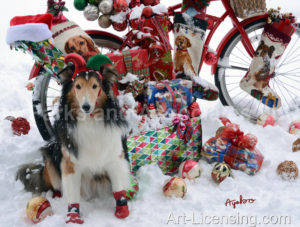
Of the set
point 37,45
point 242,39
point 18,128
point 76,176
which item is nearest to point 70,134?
point 76,176

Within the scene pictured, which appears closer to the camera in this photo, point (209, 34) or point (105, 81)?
point (105, 81)

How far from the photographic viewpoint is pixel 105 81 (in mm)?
1254

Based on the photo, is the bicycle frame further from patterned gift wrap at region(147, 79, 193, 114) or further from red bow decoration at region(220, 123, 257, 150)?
red bow decoration at region(220, 123, 257, 150)

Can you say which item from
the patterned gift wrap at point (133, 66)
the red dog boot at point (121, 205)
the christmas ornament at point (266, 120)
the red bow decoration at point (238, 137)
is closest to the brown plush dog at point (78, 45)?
the patterned gift wrap at point (133, 66)

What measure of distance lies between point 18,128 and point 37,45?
763 mm

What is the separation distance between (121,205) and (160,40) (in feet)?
3.91

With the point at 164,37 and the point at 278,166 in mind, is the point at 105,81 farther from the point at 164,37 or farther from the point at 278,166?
the point at 278,166

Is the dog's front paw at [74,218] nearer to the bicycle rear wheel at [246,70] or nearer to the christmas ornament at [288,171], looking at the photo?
the christmas ornament at [288,171]

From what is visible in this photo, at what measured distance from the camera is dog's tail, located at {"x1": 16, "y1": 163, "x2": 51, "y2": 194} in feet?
4.98

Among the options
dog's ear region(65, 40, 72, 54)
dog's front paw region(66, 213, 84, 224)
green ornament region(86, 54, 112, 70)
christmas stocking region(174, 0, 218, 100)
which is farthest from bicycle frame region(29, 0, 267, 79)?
dog's front paw region(66, 213, 84, 224)

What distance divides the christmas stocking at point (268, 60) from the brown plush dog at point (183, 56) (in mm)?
562

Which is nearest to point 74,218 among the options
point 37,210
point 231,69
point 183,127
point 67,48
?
point 37,210

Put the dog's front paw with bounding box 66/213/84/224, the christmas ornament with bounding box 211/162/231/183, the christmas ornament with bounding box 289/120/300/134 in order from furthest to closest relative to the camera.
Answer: the christmas ornament with bounding box 289/120/300/134, the christmas ornament with bounding box 211/162/231/183, the dog's front paw with bounding box 66/213/84/224

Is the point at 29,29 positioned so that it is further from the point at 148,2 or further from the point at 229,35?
the point at 229,35
